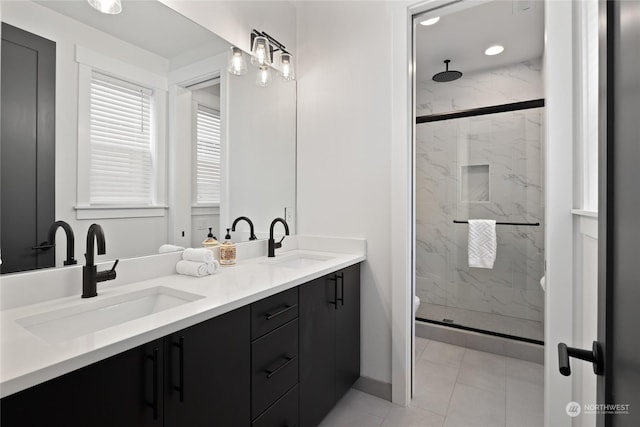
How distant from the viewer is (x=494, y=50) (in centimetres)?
281

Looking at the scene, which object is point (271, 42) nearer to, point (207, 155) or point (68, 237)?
point (207, 155)

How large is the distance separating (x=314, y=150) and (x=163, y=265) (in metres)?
1.24

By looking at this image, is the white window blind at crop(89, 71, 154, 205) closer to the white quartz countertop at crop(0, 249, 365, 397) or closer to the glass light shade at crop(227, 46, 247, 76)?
the white quartz countertop at crop(0, 249, 365, 397)

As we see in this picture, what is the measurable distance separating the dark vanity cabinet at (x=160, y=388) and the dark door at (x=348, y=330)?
2.43 ft

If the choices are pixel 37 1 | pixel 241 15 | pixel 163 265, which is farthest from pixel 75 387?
pixel 241 15

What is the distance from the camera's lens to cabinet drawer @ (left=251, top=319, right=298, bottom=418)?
3.95ft

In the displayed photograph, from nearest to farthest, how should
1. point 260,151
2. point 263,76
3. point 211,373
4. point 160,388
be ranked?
1. point 160,388
2. point 211,373
3. point 263,76
4. point 260,151

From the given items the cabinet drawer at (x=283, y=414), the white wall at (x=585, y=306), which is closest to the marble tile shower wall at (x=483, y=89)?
the white wall at (x=585, y=306)

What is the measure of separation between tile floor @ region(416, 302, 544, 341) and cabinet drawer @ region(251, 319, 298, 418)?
6.47ft

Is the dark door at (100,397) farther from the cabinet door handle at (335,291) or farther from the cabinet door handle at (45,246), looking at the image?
the cabinet door handle at (335,291)

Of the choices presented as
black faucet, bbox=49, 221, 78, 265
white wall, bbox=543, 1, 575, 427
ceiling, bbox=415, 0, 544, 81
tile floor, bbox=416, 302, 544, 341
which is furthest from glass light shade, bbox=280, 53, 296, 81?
tile floor, bbox=416, 302, 544, 341

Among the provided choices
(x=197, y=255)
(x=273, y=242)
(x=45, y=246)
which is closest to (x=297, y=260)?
(x=273, y=242)

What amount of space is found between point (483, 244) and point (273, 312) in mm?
2409

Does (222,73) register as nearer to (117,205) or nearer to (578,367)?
(117,205)
